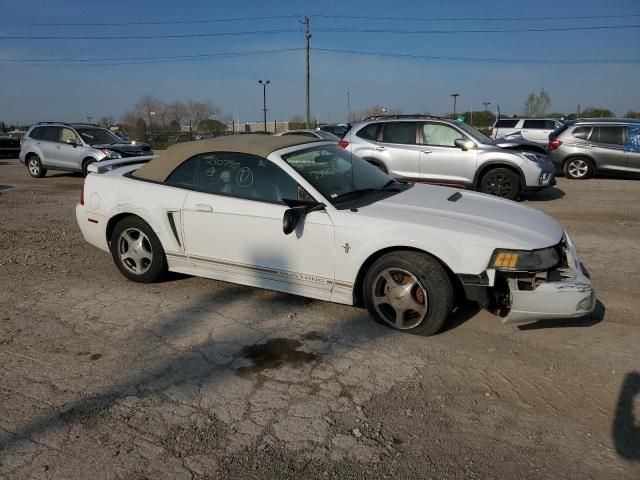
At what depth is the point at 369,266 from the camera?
3.88 m

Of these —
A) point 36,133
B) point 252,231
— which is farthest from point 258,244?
point 36,133

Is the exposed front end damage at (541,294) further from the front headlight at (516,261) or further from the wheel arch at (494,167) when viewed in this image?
the wheel arch at (494,167)

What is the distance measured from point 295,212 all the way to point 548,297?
1917 millimetres

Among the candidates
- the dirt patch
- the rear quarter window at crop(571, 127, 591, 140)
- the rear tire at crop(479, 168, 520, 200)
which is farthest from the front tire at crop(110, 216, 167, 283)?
the rear quarter window at crop(571, 127, 591, 140)

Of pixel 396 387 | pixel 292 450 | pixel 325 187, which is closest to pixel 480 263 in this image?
pixel 396 387

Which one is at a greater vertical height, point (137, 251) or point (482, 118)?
point (482, 118)

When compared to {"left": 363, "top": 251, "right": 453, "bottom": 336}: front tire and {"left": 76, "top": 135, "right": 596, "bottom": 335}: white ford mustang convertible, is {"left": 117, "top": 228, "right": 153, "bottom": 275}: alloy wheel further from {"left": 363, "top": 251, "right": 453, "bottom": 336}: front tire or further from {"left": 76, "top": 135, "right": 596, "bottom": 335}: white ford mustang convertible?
{"left": 363, "top": 251, "right": 453, "bottom": 336}: front tire

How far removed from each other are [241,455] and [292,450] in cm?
26

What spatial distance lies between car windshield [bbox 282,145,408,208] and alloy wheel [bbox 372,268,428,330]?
72cm

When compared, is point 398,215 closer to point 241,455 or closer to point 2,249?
point 241,455

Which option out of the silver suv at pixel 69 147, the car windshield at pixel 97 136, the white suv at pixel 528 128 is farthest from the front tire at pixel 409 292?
the white suv at pixel 528 128

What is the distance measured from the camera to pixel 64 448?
2.58 meters

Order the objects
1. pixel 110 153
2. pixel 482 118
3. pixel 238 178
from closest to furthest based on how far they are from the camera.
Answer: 1. pixel 238 178
2. pixel 110 153
3. pixel 482 118

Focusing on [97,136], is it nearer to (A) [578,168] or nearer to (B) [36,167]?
(B) [36,167]
